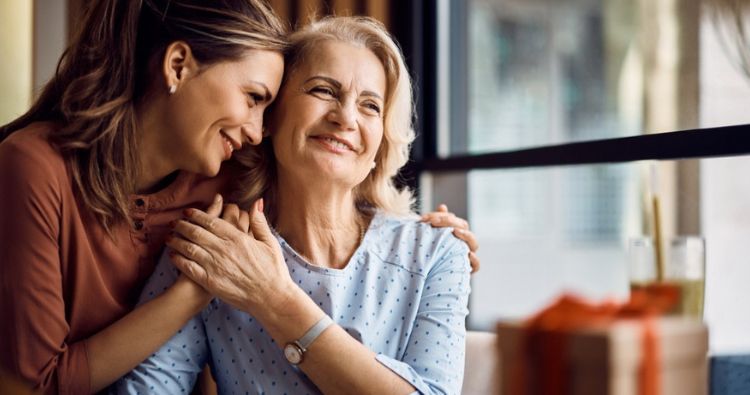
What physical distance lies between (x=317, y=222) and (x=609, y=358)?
4.18 ft

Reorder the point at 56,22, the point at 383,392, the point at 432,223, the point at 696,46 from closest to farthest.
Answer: the point at 383,392, the point at 432,223, the point at 56,22, the point at 696,46

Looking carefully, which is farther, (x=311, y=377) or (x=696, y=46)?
(x=696, y=46)

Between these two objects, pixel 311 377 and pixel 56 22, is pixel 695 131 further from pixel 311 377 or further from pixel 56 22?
pixel 56 22

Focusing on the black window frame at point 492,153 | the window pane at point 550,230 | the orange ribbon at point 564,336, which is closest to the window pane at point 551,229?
the window pane at point 550,230

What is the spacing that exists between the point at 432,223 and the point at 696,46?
5.27 meters

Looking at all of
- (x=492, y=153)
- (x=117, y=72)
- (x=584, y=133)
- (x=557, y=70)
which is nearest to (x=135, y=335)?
(x=117, y=72)

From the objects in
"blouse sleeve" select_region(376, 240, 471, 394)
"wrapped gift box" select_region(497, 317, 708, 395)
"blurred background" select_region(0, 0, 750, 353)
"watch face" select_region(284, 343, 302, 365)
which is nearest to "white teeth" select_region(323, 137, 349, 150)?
"blouse sleeve" select_region(376, 240, 471, 394)

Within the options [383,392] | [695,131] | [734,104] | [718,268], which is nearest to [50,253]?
[383,392]

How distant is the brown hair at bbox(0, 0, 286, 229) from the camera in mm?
1729

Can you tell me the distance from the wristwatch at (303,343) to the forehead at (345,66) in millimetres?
547

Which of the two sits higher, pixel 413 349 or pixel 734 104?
pixel 734 104

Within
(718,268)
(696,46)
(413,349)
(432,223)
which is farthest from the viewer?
(696,46)

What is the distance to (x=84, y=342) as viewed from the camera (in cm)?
168

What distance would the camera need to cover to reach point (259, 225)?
1757mm
